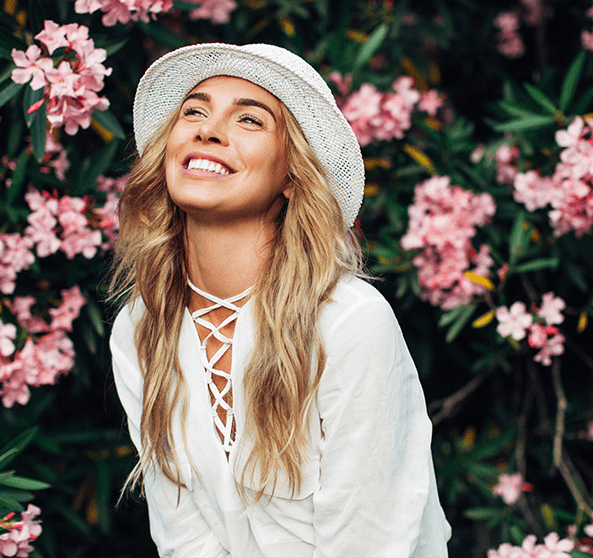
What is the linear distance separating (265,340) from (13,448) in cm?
88

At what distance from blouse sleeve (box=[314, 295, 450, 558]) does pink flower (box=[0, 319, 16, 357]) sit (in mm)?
971

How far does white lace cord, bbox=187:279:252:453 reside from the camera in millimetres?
1413

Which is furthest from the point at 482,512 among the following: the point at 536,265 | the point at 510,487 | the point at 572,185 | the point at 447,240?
the point at 572,185

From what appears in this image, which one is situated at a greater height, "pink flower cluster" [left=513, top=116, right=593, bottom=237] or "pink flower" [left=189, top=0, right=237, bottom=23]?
"pink flower" [left=189, top=0, right=237, bottom=23]

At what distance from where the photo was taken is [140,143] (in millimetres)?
1591

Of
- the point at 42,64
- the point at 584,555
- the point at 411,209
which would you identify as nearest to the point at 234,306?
the point at 42,64

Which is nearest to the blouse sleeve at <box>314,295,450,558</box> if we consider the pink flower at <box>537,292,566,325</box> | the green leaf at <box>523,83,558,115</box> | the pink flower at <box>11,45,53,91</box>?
the pink flower at <box>537,292,566,325</box>

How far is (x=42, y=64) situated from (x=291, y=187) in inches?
31.0

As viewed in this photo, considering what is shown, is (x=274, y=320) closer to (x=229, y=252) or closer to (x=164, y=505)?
(x=229, y=252)

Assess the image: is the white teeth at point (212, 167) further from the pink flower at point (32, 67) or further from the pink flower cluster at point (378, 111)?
the pink flower cluster at point (378, 111)

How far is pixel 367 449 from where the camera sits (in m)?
1.28

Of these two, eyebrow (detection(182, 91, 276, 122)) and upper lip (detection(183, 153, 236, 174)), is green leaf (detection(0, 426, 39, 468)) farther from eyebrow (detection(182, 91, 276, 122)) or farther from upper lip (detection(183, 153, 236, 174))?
eyebrow (detection(182, 91, 276, 122))

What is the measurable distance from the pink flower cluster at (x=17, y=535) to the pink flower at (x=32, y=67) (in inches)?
44.3

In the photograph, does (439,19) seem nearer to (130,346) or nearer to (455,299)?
(455,299)
